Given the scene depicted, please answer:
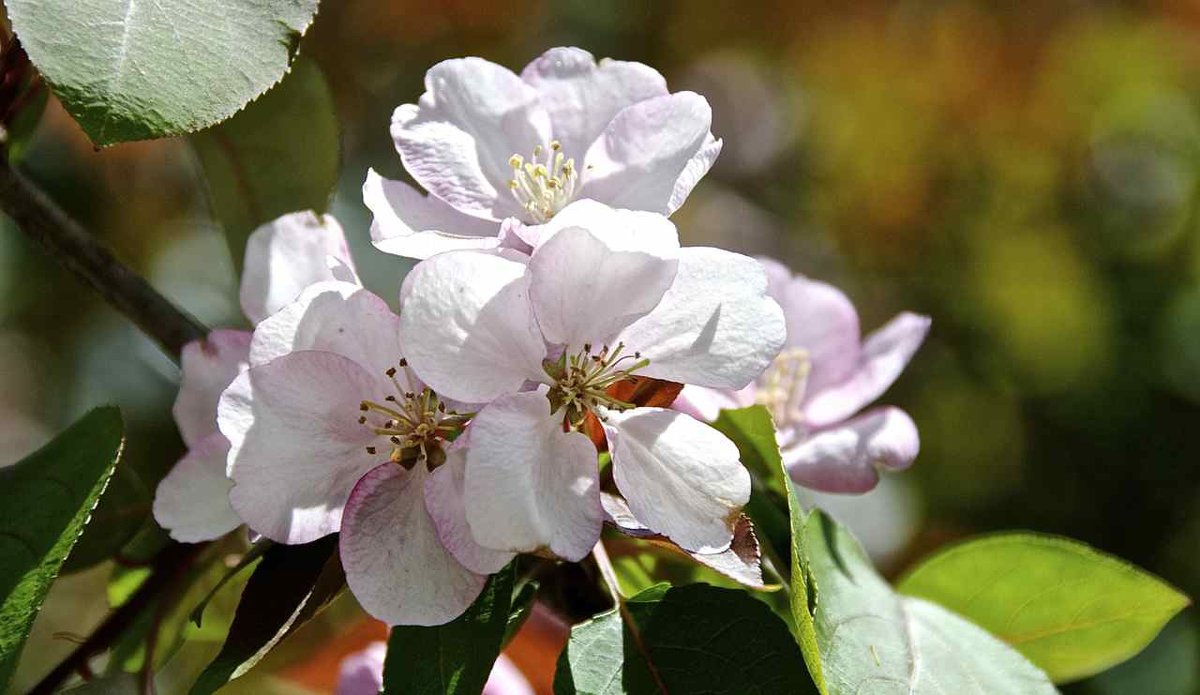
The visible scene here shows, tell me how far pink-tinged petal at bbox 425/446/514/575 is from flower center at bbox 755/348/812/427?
34cm

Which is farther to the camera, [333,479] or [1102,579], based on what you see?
[1102,579]

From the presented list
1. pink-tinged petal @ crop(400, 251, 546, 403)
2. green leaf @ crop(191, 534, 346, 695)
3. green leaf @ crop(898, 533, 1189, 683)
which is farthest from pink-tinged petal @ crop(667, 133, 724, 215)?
green leaf @ crop(898, 533, 1189, 683)

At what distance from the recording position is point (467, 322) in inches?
21.8

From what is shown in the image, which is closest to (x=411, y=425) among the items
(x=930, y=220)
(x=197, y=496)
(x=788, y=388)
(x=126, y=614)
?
(x=197, y=496)

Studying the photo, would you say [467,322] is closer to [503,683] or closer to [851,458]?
[851,458]

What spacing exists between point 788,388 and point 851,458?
0.53 ft

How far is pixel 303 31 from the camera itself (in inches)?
24.4

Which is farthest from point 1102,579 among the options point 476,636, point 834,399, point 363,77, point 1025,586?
point 363,77

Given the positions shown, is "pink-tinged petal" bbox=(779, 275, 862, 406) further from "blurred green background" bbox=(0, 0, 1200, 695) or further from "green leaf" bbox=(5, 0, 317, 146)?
"blurred green background" bbox=(0, 0, 1200, 695)

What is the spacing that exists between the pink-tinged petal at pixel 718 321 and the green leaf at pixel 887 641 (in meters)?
0.09

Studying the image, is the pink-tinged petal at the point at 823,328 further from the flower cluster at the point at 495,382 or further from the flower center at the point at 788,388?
the flower cluster at the point at 495,382

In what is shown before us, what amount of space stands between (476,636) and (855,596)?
8.3 inches

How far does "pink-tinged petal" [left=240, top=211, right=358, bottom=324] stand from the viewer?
2.24ft

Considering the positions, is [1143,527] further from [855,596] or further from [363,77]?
[363,77]
